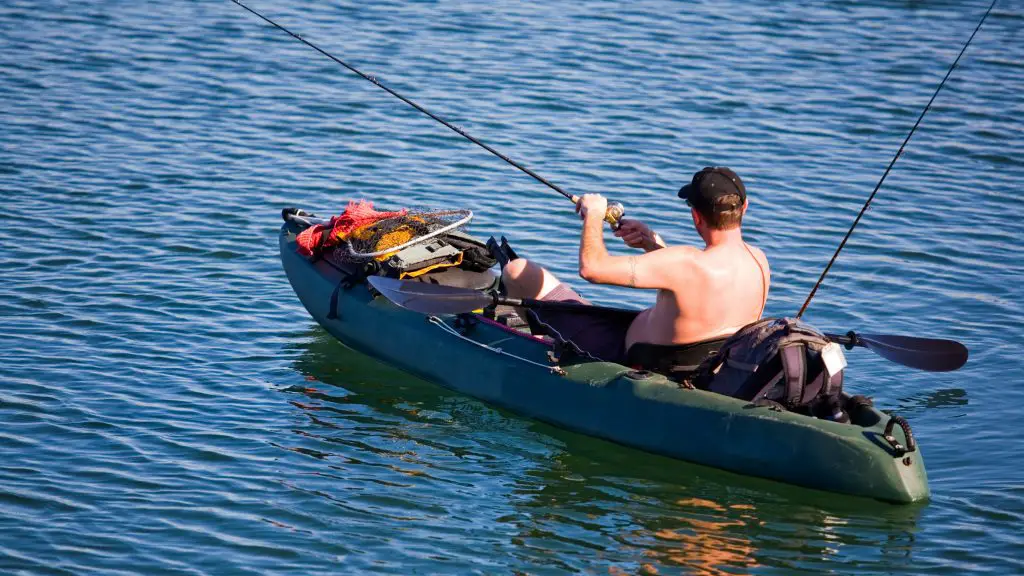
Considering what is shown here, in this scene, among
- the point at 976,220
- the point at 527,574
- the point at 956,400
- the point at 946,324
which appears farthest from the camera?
the point at 976,220

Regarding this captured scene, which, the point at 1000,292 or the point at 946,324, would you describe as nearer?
the point at 946,324

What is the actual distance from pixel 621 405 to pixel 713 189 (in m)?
1.25

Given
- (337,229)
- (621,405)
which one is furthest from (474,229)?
(621,405)

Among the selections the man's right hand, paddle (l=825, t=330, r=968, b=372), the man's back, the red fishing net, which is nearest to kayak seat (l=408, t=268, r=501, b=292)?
the red fishing net

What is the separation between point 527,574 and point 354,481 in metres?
1.27

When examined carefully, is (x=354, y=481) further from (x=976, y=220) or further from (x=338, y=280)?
(x=976, y=220)

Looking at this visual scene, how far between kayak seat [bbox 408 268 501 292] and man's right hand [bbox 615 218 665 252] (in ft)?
4.18

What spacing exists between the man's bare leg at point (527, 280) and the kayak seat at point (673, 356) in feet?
2.80

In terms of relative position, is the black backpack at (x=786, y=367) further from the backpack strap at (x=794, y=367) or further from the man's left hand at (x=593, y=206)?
the man's left hand at (x=593, y=206)

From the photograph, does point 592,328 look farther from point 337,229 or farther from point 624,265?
point 337,229

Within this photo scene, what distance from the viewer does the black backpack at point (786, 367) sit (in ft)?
19.4

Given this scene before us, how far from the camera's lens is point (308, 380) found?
7.77m

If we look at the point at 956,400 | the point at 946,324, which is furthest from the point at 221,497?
the point at 946,324

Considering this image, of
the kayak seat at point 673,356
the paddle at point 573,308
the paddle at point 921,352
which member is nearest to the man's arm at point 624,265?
the kayak seat at point 673,356
